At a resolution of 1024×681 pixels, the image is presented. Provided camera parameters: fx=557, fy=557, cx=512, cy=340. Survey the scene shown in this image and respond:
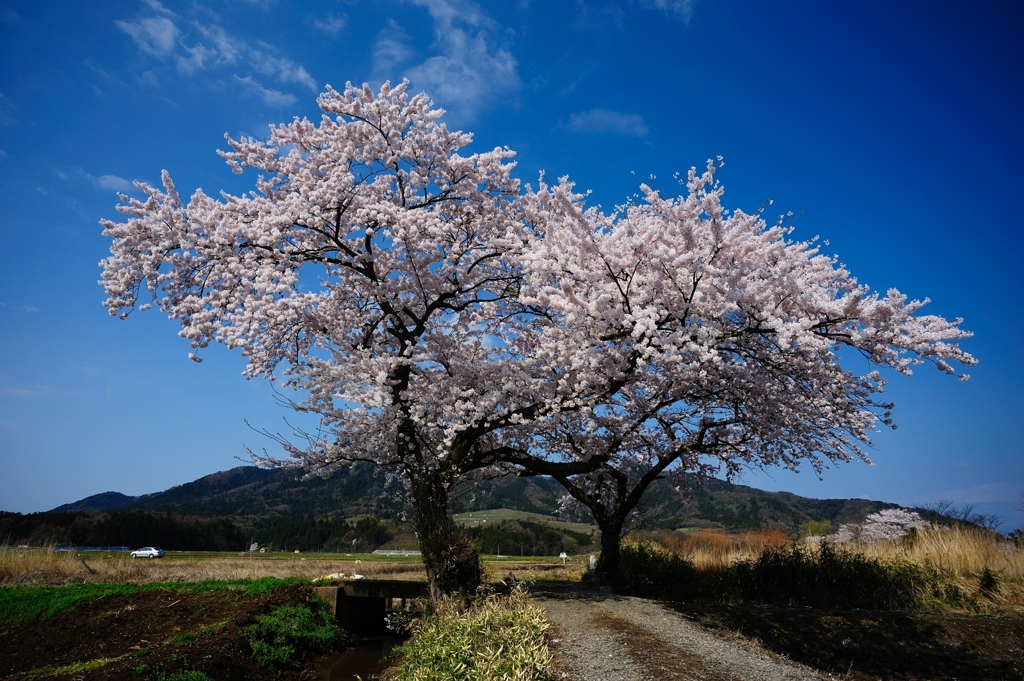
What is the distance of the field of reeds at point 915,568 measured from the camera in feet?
32.7

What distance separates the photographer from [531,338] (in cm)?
1284

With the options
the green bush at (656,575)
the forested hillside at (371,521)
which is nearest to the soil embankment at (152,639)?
the forested hillside at (371,521)

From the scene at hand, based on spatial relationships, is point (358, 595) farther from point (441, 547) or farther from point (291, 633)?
point (441, 547)

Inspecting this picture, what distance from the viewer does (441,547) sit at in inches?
387

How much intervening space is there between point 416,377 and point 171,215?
5.55 metres

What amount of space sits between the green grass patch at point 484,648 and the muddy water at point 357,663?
193 cm

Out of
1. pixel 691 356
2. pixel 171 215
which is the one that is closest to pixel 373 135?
pixel 171 215

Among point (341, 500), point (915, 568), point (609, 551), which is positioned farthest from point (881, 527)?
point (341, 500)

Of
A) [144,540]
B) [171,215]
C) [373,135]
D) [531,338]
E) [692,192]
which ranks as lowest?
[144,540]

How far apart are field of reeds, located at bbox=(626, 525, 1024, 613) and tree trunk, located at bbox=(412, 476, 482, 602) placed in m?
5.45

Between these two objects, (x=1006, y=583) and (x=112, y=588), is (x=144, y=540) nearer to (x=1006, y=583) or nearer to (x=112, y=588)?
(x=112, y=588)

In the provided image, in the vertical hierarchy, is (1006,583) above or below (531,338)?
below

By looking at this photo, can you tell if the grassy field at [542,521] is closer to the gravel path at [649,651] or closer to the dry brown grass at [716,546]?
the dry brown grass at [716,546]

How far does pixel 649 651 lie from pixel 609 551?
6.89 metres
